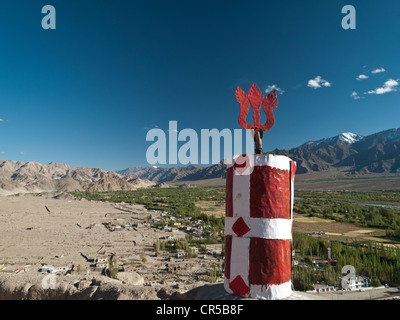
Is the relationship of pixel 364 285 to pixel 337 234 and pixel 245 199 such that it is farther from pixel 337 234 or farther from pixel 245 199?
pixel 337 234

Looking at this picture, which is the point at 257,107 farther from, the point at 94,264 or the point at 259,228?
the point at 94,264

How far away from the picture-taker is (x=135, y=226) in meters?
14.8

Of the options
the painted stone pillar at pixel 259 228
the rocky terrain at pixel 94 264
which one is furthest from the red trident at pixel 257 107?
the rocky terrain at pixel 94 264

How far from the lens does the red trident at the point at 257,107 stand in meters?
2.99

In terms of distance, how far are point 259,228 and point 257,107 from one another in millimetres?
1548

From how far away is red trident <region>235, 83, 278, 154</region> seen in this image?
2992 millimetres

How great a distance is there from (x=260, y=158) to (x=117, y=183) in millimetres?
103990

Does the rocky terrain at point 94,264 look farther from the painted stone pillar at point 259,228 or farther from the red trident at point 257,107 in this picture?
the red trident at point 257,107

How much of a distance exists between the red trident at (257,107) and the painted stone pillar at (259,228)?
360mm

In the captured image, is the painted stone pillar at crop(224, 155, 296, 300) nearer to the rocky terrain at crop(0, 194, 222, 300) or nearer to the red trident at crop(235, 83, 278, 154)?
the red trident at crop(235, 83, 278, 154)

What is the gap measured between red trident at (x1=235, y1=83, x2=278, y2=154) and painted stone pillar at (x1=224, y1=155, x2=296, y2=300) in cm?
36

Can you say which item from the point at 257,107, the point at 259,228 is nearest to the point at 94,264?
the point at 259,228

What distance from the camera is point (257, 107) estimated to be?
3039 mm

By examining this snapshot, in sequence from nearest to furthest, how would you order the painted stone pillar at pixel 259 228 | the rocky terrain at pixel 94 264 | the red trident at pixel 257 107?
1. the painted stone pillar at pixel 259 228
2. the red trident at pixel 257 107
3. the rocky terrain at pixel 94 264
